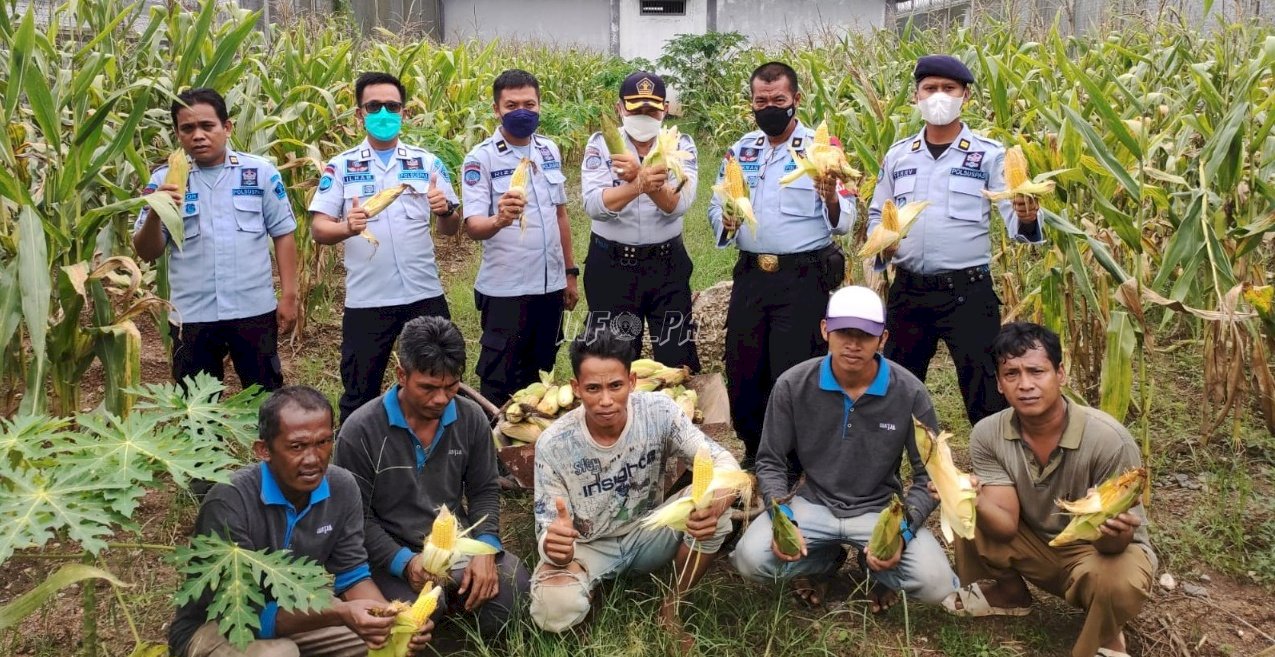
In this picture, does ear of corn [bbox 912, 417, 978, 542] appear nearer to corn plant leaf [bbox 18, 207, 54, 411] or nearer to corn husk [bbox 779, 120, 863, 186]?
corn husk [bbox 779, 120, 863, 186]

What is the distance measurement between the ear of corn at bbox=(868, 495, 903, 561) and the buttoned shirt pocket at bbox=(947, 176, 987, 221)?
1.33 m

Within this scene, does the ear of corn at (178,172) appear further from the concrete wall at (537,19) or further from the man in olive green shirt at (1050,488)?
the concrete wall at (537,19)

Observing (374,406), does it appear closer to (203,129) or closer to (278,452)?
(278,452)

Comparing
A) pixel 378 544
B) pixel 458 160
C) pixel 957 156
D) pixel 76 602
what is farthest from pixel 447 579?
pixel 458 160

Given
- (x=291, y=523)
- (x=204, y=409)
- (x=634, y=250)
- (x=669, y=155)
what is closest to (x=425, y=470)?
(x=291, y=523)

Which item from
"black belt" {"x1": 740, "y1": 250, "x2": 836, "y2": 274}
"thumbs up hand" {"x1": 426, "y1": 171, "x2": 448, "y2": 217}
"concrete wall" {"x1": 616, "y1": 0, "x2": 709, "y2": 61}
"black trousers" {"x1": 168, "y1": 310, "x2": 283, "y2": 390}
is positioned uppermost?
"concrete wall" {"x1": 616, "y1": 0, "x2": 709, "y2": 61}

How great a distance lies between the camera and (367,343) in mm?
4082

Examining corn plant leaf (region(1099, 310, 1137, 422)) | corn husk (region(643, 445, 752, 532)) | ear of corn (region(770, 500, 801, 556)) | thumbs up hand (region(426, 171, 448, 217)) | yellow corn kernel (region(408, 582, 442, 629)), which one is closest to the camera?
yellow corn kernel (region(408, 582, 442, 629))

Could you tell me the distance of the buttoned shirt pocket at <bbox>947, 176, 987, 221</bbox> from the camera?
3703mm

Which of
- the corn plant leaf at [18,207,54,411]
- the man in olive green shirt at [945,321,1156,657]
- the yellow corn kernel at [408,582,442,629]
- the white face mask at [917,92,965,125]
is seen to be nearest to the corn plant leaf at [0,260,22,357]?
the corn plant leaf at [18,207,54,411]

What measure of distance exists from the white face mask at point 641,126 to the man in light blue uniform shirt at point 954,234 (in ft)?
3.47

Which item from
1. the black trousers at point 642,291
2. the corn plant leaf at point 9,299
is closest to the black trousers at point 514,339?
the black trousers at point 642,291

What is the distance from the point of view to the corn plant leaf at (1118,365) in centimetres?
320

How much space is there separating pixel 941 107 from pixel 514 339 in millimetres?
2026
